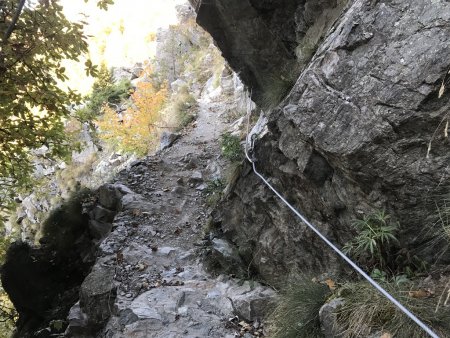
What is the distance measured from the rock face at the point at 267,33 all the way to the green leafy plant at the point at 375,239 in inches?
108

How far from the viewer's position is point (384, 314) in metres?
2.77

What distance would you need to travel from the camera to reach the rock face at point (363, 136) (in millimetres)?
3162

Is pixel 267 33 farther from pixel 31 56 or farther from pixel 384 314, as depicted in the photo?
pixel 384 314

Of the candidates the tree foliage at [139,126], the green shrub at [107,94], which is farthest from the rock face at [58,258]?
the green shrub at [107,94]

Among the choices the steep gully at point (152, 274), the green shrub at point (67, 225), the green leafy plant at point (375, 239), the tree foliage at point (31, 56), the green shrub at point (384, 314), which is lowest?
the green shrub at point (384, 314)

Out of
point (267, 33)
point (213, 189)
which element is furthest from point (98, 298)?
point (267, 33)

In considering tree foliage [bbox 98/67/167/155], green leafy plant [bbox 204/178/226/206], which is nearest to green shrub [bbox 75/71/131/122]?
tree foliage [bbox 98/67/167/155]

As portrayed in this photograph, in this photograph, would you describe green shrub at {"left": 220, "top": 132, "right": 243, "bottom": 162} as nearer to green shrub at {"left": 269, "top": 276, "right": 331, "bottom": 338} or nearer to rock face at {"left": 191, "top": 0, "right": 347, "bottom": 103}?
rock face at {"left": 191, "top": 0, "right": 347, "bottom": 103}

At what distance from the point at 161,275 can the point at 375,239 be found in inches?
155

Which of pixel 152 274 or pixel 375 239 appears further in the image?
pixel 152 274

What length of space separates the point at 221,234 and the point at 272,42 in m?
3.56

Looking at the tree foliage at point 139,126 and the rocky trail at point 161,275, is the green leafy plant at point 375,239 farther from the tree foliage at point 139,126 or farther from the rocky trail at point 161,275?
the tree foliage at point 139,126

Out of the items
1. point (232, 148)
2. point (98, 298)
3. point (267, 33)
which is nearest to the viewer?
point (98, 298)

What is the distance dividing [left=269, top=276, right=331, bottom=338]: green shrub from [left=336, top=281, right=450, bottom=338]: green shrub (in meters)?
0.36
